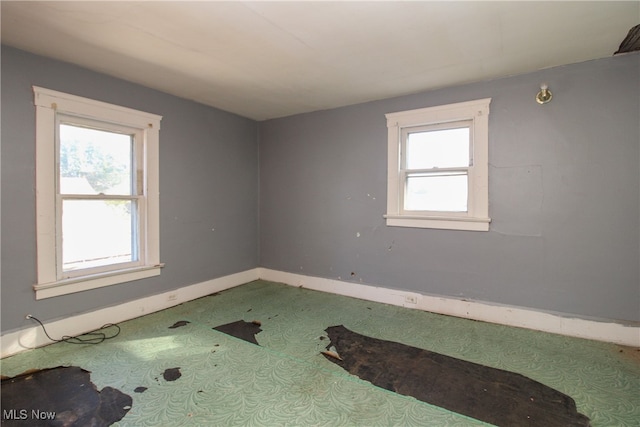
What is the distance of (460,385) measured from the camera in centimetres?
195

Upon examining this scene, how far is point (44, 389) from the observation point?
1.90 metres

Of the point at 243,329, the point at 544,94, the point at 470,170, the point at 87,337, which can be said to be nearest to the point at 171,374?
the point at 243,329

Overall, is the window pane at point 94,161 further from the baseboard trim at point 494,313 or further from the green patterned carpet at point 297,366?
the baseboard trim at point 494,313

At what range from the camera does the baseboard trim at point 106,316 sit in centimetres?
233

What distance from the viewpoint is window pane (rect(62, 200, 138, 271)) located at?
8.78ft

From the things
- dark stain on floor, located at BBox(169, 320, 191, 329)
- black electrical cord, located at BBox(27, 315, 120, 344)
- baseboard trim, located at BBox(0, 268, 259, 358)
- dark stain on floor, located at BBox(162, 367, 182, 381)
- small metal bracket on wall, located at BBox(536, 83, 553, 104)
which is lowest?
dark stain on floor, located at BBox(162, 367, 182, 381)

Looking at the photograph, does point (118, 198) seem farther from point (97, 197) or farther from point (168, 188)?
point (168, 188)

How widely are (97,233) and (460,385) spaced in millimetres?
3343

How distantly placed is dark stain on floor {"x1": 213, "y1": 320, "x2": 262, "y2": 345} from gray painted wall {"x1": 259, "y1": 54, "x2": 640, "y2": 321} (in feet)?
4.41

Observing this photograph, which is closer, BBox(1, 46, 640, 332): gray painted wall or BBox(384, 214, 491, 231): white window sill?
BBox(1, 46, 640, 332): gray painted wall

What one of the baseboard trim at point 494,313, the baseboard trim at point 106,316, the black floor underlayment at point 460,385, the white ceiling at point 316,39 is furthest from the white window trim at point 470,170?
the baseboard trim at point 106,316

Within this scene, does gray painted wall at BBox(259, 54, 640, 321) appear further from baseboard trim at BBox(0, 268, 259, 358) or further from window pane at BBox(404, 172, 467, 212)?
baseboard trim at BBox(0, 268, 259, 358)

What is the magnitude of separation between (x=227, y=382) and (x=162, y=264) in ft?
5.97

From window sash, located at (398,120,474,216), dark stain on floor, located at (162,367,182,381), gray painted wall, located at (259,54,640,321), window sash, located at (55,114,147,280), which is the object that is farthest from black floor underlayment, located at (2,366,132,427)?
window sash, located at (398,120,474,216)
